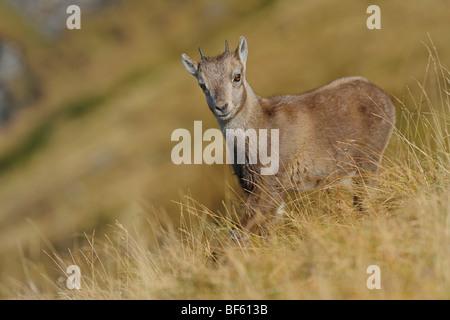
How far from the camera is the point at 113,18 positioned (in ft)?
506

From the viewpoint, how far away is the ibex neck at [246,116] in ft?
31.3

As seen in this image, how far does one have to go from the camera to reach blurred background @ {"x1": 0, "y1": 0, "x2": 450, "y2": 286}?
181 ft

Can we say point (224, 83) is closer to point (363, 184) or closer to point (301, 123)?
point (301, 123)

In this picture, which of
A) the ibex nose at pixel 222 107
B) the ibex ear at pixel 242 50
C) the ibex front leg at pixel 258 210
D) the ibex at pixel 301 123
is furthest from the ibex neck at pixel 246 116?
the ibex front leg at pixel 258 210

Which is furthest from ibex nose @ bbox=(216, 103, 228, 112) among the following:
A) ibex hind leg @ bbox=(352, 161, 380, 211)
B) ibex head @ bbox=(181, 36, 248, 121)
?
ibex hind leg @ bbox=(352, 161, 380, 211)

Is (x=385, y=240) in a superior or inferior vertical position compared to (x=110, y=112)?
inferior

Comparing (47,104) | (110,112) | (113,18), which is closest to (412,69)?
(110,112)

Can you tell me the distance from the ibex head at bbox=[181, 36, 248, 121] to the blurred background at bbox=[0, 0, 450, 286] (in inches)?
60.5

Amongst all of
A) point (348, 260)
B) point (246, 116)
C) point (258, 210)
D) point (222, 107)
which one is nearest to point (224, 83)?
point (222, 107)

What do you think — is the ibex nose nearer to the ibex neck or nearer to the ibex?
the ibex

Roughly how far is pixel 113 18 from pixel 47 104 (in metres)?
39.3

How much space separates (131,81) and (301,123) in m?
121

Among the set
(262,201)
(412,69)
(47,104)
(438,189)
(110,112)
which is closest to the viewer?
(438,189)

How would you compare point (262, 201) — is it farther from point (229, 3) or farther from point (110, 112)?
point (229, 3)
